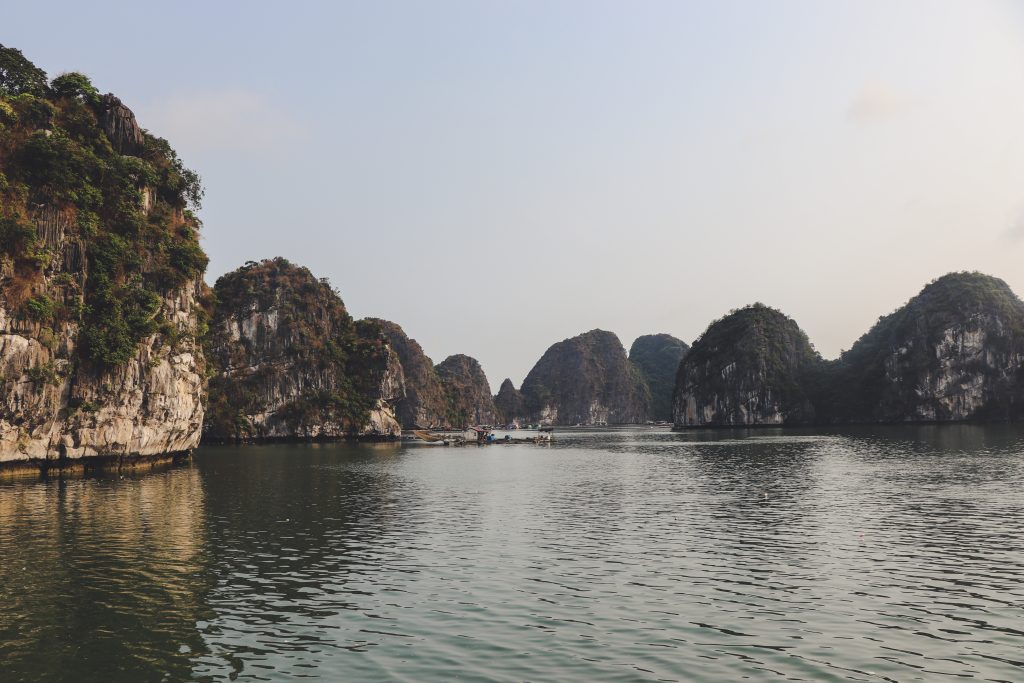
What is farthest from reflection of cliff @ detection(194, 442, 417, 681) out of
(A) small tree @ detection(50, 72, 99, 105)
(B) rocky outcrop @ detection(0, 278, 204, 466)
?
(A) small tree @ detection(50, 72, 99, 105)

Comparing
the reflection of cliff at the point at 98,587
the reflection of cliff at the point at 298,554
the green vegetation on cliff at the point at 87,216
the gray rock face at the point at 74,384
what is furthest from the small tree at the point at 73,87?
the reflection of cliff at the point at 98,587

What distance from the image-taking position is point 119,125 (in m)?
73.3

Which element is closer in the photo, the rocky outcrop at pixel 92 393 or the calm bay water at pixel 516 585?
the calm bay water at pixel 516 585

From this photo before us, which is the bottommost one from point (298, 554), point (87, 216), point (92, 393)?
point (298, 554)

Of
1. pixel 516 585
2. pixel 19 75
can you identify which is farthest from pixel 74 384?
pixel 516 585

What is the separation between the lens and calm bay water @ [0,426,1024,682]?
16.2 m

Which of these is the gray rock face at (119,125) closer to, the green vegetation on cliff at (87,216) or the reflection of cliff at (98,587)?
the green vegetation on cliff at (87,216)

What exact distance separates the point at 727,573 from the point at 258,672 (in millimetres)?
15719

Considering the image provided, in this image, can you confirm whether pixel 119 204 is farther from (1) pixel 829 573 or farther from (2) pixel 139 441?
(1) pixel 829 573

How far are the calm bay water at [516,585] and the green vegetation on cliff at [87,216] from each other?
1629 centimetres

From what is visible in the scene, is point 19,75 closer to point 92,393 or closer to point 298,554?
point 92,393

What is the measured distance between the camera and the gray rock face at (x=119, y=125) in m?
72.6

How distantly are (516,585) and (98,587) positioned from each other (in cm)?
1314

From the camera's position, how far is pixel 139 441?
6750cm
